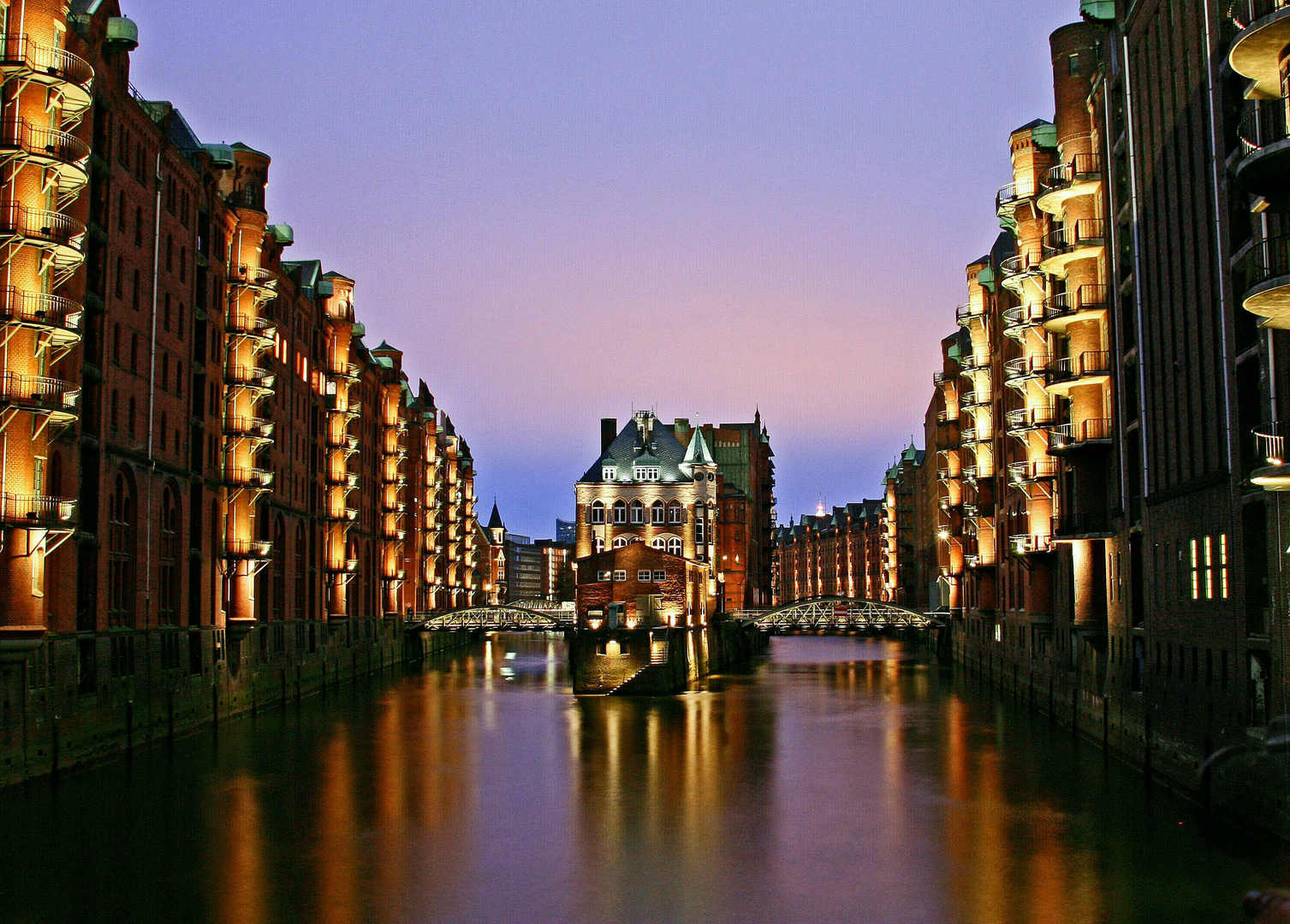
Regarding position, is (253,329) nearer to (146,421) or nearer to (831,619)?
(146,421)

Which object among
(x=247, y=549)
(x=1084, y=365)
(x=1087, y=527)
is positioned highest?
(x=1084, y=365)

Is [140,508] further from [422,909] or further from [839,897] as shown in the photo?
[839,897]

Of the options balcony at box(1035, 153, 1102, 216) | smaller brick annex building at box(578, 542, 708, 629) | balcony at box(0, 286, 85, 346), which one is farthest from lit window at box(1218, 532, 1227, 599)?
smaller brick annex building at box(578, 542, 708, 629)

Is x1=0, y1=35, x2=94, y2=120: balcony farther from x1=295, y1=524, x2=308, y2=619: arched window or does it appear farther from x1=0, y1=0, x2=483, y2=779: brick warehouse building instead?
x1=295, y1=524, x2=308, y2=619: arched window

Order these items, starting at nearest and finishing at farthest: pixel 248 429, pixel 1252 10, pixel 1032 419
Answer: pixel 1252 10, pixel 1032 419, pixel 248 429

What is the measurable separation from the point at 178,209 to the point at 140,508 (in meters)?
12.9

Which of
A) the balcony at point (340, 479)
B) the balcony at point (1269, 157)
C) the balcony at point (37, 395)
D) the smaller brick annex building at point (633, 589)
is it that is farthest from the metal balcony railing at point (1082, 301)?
the balcony at point (340, 479)

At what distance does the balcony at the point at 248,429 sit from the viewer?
62000mm

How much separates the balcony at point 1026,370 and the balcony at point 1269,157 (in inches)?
1145

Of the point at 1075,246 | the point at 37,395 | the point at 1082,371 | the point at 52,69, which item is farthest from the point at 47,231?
the point at 1082,371

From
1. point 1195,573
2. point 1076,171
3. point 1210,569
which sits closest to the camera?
point 1210,569

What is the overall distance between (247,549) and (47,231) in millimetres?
25505

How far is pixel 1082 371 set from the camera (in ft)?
166

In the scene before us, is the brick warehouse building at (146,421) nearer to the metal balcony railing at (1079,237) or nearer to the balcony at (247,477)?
the balcony at (247,477)
